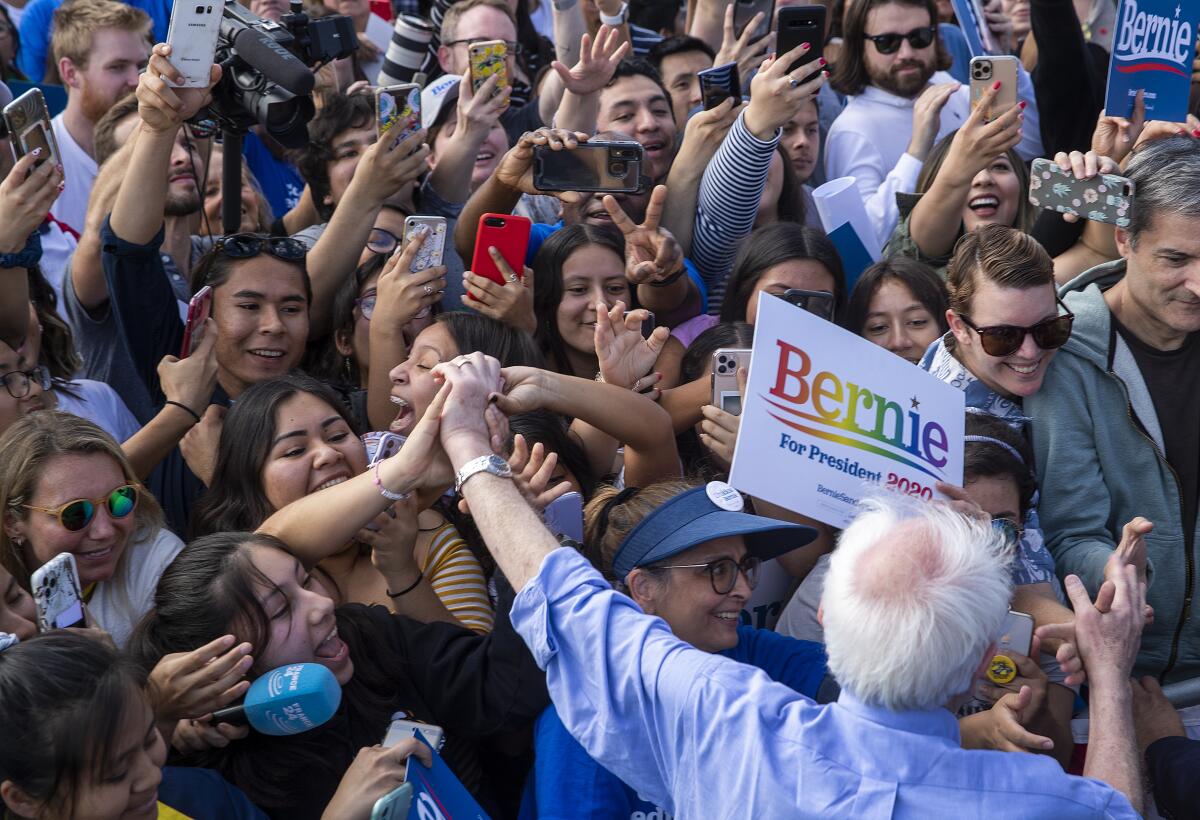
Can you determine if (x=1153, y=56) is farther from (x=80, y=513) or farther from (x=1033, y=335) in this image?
(x=80, y=513)

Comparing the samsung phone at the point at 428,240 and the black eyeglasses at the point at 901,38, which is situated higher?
the black eyeglasses at the point at 901,38

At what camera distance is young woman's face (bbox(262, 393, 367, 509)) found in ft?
11.7

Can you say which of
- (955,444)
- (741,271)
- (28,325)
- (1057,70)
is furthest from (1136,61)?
(28,325)

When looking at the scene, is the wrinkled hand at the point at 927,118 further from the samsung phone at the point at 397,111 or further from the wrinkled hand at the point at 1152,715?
the wrinkled hand at the point at 1152,715

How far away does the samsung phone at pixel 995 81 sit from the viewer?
445 cm

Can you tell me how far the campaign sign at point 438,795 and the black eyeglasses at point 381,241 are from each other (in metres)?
2.30

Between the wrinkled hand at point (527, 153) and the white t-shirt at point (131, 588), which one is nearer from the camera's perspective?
the white t-shirt at point (131, 588)

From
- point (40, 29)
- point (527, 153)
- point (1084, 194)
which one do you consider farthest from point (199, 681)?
point (40, 29)

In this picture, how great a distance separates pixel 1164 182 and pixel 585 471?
5.57 ft

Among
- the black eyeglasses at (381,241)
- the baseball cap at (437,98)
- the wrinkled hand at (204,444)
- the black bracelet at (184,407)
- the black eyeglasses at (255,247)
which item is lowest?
the wrinkled hand at (204,444)

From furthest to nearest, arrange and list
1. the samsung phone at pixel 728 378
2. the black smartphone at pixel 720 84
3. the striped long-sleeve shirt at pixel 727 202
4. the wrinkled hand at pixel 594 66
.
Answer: the wrinkled hand at pixel 594 66 → the black smartphone at pixel 720 84 → the striped long-sleeve shirt at pixel 727 202 → the samsung phone at pixel 728 378

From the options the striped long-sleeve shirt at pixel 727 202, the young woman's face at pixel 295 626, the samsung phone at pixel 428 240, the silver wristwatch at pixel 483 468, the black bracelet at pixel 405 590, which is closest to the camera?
the silver wristwatch at pixel 483 468

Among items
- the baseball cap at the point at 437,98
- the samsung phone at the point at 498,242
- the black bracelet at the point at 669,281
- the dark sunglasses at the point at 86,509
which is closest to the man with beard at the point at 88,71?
the baseball cap at the point at 437,98

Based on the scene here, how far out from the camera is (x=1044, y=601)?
3.16 meters
